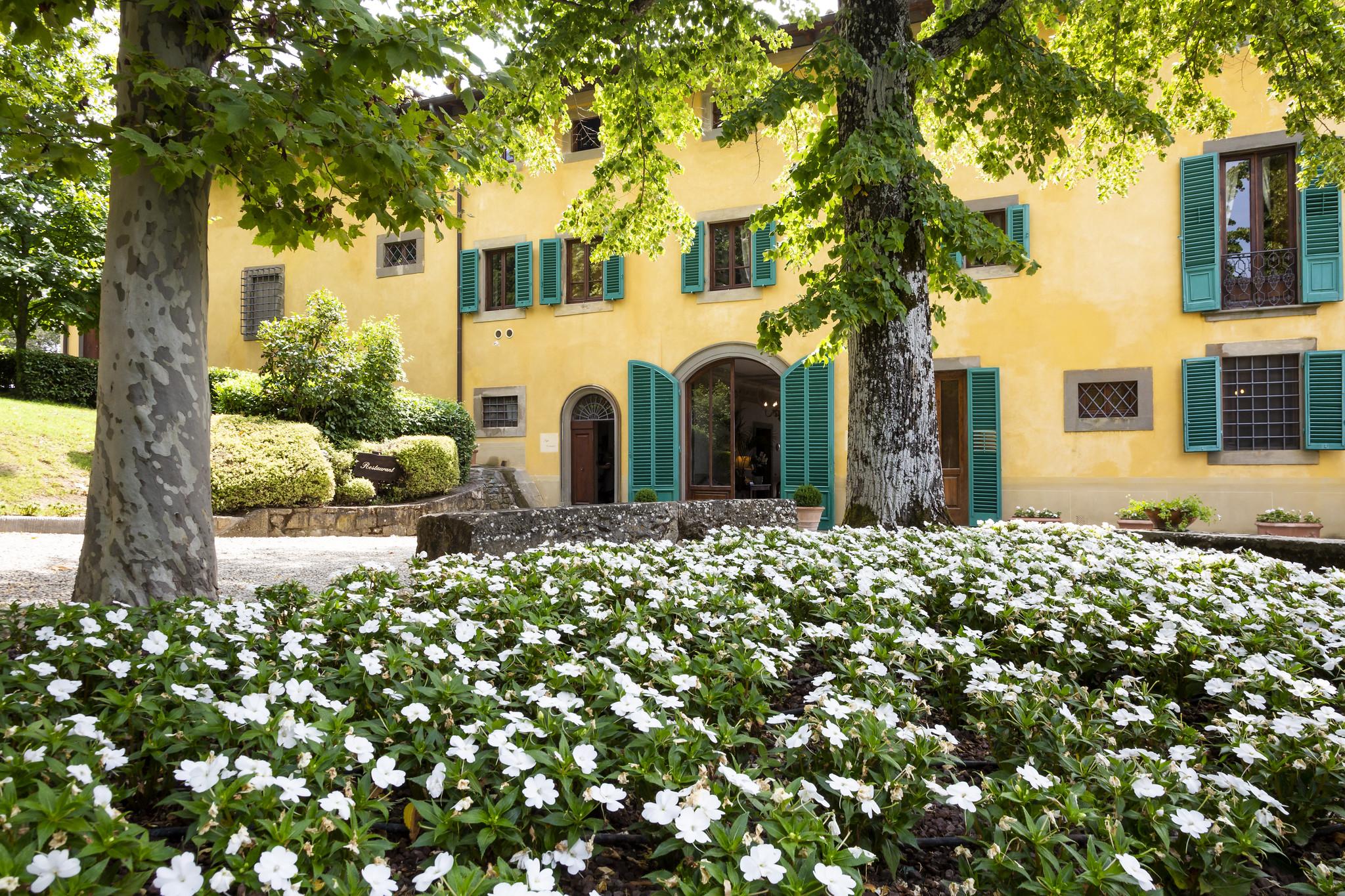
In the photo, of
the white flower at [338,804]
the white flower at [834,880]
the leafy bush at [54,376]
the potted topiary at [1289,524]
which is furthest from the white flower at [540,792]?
the leafy bush at [54,376]

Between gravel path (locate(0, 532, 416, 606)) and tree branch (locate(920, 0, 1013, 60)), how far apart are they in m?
6.23

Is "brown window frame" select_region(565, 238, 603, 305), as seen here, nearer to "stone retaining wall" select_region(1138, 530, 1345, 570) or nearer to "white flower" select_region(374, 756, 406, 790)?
"stone retaining wall" select_region(1138, 530, 1345, 570)

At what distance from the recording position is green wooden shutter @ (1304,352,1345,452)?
1054cm

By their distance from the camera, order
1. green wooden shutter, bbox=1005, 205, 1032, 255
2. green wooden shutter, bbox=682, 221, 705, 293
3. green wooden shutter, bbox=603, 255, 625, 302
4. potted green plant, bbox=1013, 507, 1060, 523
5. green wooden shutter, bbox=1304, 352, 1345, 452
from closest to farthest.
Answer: green wooden shutter, bbox=1304, 352, 1345, 452 → potted green plant, bbox=1013, 507, 1060, 523 → green wooden shutter, bbox=1005, 205, 1032, 255 → green wooden shutter, bbox=682, 221, 705, 293 → green wooden shutter, bbox=603, 255, 625, 302

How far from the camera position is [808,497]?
12.3 metres

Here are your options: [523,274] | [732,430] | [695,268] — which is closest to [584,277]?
[523,274]

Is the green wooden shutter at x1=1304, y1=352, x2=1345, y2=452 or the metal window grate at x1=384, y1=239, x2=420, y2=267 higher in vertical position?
the metal window grate at x1=384, y1=239, x2=420, y2=267

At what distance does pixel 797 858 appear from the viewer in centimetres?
136

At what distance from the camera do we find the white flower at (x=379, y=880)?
1.19 metres

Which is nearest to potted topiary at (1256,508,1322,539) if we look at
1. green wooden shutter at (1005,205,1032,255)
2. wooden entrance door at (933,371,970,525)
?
wooden entrance door at (933,371,970,525)

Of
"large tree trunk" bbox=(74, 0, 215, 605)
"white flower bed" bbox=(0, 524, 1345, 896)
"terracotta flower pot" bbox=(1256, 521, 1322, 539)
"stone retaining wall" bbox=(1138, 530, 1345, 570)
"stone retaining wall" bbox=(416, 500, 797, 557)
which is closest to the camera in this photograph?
"white flower bed" bbox=(0, 524, 1345, 896)

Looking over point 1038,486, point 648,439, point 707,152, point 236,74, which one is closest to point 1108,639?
point 236,74

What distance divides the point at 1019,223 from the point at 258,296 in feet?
52.8

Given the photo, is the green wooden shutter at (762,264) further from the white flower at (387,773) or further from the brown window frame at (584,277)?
the white flower at (387,773)
